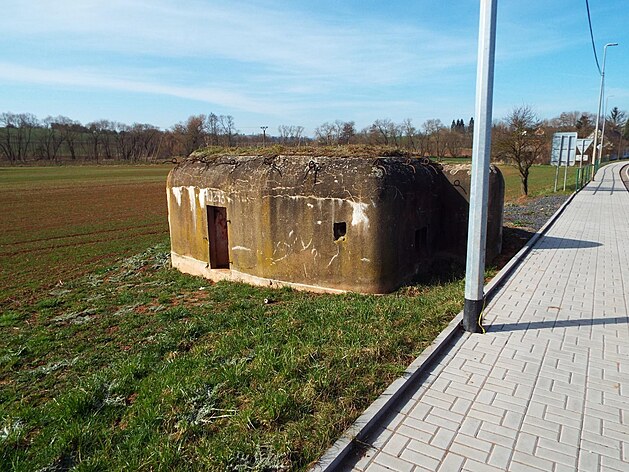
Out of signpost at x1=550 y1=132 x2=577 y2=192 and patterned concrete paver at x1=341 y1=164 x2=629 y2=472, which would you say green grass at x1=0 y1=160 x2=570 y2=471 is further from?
signpost at x1=550 y1=132 x2=577 y2=192

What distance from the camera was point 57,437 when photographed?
4031mm

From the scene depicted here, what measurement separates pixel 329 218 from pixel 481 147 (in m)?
4.24

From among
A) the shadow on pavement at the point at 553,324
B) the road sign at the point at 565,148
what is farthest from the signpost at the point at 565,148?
the shadow on pavement at the point at 553,324

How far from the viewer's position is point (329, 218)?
8.89 m

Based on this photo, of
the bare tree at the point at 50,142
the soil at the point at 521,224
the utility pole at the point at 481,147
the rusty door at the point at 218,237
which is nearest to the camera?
the utility pole at the point at 481,147

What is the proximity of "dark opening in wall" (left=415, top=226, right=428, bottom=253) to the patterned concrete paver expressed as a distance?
2476 millimetres

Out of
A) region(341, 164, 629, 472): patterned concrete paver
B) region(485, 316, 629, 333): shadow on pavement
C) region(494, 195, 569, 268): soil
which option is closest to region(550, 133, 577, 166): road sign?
region(494, 195, 569, 268): soil

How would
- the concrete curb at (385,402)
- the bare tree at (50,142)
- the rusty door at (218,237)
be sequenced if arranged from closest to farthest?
the concrete curb at (385,402) → the rusty door at (218,237) → the bare tree at (50,142)

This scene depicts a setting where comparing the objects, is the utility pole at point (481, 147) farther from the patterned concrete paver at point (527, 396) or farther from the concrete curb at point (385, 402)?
the patterned concrete paver at point (527, 396)

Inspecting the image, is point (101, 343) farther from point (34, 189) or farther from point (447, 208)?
point (34, 189)

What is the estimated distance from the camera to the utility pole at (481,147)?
4941mm

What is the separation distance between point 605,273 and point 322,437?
25.4ft

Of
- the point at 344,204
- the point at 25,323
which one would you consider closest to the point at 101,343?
the point at 25,323

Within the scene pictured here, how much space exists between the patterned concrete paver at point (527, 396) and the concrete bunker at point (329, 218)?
2.54 meters
